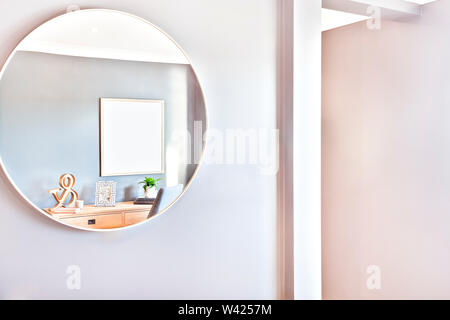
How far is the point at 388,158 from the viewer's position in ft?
8.79

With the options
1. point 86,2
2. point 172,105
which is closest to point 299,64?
point 172,105

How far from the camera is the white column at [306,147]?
1.90 meters

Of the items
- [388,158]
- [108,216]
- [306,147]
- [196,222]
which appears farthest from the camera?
[388,158]

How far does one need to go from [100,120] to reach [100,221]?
38 cm

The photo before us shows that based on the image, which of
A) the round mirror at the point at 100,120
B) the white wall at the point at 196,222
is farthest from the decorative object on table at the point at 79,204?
the white wall at the point at 196,222

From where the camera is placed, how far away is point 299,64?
1898 mm

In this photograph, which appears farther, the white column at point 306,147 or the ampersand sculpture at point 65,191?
the white column at point 306,147

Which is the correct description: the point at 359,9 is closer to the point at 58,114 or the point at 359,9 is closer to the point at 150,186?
→ the point at 150,186

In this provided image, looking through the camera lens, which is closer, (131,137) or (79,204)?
(79,204)

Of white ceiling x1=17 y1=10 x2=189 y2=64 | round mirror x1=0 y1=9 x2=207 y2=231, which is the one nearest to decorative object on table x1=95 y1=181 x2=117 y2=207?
round mirror x1=0 y1=9 x2=207 y2=231

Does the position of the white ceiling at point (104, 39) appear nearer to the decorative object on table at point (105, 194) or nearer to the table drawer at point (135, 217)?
the decorative object on table at point (105, 194)

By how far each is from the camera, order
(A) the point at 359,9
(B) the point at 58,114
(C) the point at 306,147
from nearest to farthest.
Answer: (B) the point at 58,114
(C) the point at 306,147
(A) the point at 359,9

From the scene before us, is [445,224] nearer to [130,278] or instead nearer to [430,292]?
[430,292]

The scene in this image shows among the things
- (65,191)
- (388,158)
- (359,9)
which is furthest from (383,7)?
(65,191)
